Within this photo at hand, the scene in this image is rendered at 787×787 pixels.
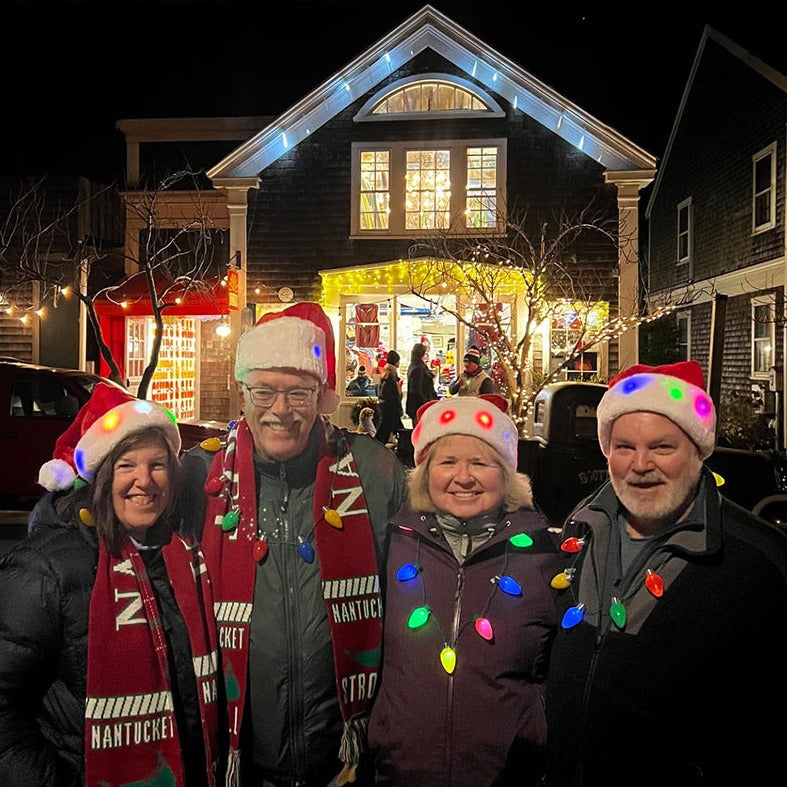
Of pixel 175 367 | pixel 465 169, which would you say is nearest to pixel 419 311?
pixel 465 169

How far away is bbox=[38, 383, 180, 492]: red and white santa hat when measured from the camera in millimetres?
2578

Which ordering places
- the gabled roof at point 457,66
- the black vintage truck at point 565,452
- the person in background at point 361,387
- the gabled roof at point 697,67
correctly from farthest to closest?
the person in background at point 361,387
the gabled roof at point 697,67
the gabled roof at point 457,66
the black vintage truck at point 565,452

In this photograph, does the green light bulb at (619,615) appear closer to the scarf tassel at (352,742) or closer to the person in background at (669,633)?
the person in background at (669,633)

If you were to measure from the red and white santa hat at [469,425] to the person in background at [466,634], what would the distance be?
97mm

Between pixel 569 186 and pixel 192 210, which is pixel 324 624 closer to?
pixel 569 186

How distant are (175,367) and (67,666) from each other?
15.5 metres

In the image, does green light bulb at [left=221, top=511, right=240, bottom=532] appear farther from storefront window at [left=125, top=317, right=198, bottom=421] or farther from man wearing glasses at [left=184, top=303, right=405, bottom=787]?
storefront window at [left=125, top=317, right=198, bottom=421]

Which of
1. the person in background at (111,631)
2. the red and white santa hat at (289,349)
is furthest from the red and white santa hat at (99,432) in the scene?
the red and white santa hat at (289,349)

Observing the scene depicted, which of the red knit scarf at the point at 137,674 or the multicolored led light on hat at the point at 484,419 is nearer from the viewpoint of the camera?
the red knit scarf at the point at 137,674

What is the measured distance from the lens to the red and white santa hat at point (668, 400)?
261 centimetres

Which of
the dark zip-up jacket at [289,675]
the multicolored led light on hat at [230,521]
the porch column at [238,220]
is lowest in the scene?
the dark zip-up jacket at [289,675]

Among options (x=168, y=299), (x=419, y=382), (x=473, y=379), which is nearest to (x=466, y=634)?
(x=473, y=379)

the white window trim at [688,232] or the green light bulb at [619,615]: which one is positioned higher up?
the white window trim at [688,232]

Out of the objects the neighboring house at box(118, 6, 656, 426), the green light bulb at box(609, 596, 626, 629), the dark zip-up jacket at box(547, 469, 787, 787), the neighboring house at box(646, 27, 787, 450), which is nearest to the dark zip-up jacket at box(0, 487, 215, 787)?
the dark zip-up jacket at box(547, 469, 787, 787)
